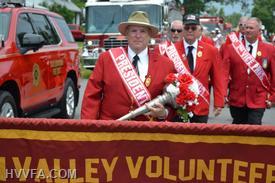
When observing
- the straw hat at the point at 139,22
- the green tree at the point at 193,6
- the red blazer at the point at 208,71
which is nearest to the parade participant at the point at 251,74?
the red blazer at the point at 208,71

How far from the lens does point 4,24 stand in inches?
289

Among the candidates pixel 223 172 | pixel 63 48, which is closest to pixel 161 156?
pixel 223 172

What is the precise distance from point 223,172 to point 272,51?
308 centimetres

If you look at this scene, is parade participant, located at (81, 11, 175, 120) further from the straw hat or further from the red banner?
the red banner

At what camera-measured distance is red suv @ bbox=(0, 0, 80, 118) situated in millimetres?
7004

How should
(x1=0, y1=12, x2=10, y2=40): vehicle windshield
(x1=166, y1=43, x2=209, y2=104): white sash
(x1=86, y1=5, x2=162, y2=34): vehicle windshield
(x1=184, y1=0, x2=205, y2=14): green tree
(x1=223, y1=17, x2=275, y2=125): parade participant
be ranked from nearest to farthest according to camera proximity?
1. (x1=166, y1=43, x2=209, y2=104): white sash
2. (x1=223, y1=17, x2=275, y2=125): parade participant
3. (x1=0, y1=12, x2=10, y2=40): vehicle windshield
4. (x1=86, y1=5, x2=162, y2=34): vehicle windshield
5. (x1=184, y1=0, x2=205, y2=14): green tree

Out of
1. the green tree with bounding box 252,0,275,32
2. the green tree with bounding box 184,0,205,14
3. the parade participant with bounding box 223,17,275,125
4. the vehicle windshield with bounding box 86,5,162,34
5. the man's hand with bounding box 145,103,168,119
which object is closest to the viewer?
the man's hand with bounding box 145,103,168,119

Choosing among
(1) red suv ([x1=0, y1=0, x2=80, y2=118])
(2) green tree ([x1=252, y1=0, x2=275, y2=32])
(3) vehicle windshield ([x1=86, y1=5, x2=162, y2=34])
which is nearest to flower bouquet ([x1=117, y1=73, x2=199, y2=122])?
(1) red suv ([x1=0, y1=0, x2=80, y2=118])

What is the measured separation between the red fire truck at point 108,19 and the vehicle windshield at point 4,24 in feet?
32.4

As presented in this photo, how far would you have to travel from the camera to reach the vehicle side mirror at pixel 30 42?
720cm

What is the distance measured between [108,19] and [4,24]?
10.6 meters

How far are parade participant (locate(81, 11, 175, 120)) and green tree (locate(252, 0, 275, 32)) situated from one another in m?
79.0

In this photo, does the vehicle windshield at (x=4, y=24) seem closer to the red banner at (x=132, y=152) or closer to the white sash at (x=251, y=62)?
the white sash at (x=251, y=62)

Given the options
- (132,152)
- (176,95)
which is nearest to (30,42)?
(176,95)
